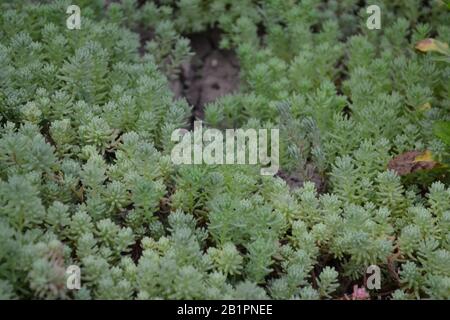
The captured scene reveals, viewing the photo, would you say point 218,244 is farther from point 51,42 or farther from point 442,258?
point 51,42

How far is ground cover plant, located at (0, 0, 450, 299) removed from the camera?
2104 mm

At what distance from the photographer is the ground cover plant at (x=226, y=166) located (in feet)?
6.90

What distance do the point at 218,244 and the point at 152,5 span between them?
1531 mm
